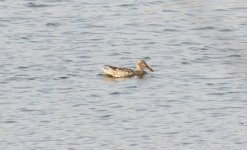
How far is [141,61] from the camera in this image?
67.4ft

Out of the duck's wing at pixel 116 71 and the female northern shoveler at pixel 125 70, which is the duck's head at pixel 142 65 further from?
the duck's wing at pixel 116 71

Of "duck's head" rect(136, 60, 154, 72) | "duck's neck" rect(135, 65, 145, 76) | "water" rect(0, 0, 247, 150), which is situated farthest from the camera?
"duck's neck" rect(135, 65, 145, 76)

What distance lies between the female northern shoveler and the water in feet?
0.65

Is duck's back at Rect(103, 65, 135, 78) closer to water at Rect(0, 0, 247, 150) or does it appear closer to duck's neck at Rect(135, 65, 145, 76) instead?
water at Rect(0, 0, 247, 150)

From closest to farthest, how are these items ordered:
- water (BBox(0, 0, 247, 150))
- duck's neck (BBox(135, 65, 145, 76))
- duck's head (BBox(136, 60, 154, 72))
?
water (BBox(0, 0, 247, 150)) → duck's head (BBox(136, 60, 154, 72)) → duck's neck (BBox(135, 65, 145, 76))

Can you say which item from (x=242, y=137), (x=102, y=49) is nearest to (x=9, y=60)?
(x=102, y=49)

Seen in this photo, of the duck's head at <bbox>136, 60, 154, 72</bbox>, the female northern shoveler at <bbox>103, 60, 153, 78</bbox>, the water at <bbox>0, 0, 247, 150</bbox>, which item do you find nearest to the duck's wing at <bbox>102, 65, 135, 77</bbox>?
the female northern shoveler at <bbox>103, 60, 153, 78</bbox>

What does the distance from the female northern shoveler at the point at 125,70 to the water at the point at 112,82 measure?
0.20m

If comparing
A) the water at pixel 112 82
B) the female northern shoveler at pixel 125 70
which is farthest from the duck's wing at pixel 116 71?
the water at pixel 112 82

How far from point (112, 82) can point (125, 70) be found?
0.49 metres

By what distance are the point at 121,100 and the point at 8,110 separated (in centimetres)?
244

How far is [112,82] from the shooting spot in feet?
65.3

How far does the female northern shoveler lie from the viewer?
777 inches

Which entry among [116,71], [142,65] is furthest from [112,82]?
[142,65]
